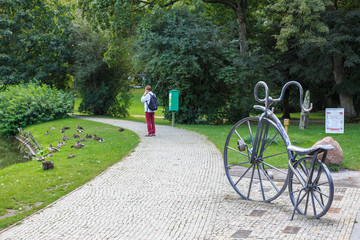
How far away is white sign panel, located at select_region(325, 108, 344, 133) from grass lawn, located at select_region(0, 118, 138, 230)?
6464mm

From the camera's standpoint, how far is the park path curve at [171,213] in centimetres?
562

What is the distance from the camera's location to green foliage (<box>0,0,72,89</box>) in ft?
98.2

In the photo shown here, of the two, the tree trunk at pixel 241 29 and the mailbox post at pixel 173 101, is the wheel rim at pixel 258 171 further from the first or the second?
the tree trunk at pixel 241 29

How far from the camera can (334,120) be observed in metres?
15.2

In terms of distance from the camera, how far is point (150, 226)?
5.95 meters

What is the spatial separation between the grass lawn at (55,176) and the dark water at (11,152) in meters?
1.63

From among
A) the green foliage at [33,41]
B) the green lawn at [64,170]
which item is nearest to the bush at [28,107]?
the green foliage at [33,41]

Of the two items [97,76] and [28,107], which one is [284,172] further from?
[97,76]

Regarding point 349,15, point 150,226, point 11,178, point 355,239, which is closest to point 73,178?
point 11,178

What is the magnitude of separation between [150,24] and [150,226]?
1861 centimetres

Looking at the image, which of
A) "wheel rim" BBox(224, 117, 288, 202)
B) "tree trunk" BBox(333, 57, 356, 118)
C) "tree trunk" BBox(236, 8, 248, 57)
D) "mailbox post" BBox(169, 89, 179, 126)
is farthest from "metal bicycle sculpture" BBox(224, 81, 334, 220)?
"tree trunk" BBox(333, 57, 356, 118)

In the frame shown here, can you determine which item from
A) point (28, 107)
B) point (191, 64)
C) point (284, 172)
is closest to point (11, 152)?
point (28, 107)

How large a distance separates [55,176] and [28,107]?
16.6 m

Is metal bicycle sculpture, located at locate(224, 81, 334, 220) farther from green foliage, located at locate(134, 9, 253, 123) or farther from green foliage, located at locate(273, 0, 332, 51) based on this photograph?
green foliage, located at locate(134, 9, 253, 123)
